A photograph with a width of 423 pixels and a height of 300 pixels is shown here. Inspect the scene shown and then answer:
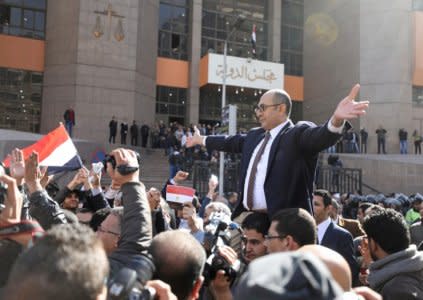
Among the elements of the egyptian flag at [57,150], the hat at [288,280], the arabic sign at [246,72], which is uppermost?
the arabic sign at [246,72]

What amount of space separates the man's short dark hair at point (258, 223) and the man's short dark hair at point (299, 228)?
22.6 inches

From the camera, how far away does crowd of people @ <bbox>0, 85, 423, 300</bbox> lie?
4.00ft

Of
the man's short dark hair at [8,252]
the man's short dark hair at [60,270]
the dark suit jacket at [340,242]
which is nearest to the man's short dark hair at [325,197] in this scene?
the dark suit jacket at [340,242]

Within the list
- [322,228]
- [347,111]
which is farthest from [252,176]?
[322,228]

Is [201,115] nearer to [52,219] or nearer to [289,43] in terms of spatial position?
[289,43]

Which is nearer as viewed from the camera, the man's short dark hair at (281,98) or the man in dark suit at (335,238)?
the man's short dark hair at (281,98)

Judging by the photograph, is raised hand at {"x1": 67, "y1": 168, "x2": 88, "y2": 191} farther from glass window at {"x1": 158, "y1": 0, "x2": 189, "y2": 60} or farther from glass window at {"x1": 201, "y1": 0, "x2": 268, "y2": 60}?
glass window at {"x1": 201, "y1": 0, "x2": 268, "y2": 60}

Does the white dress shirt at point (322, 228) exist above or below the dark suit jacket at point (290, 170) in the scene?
below

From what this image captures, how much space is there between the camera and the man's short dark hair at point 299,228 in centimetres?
262

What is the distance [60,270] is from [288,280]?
57 centimetres

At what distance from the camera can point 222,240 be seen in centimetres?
260

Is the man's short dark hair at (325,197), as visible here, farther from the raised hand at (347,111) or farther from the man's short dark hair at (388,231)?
the raised hand at (347,111)

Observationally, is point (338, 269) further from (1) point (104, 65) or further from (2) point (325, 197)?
(1) point (104, 65)

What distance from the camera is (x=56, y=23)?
2642cm
